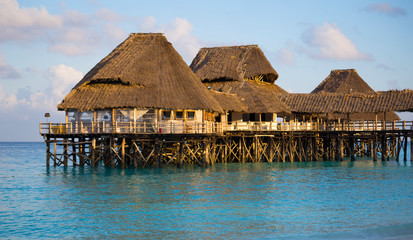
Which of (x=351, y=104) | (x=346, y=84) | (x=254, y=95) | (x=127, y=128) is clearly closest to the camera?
(x=127, y=128)

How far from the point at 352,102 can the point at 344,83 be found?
1480 centimetres

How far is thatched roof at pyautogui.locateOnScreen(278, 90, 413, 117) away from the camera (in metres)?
44.3

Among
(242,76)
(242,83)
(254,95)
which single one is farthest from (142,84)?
(242,76)

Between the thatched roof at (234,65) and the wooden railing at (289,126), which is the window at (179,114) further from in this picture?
the thatched roof at (234,65)

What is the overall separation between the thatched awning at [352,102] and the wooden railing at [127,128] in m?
10.9

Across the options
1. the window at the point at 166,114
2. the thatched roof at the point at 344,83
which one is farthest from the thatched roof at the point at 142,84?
the thatched roof at the point at 344,83

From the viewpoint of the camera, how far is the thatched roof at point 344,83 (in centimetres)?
6009

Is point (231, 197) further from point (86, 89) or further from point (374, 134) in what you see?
point (374, 134)

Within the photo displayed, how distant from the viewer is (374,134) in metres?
44.7

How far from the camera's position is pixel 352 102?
151ft

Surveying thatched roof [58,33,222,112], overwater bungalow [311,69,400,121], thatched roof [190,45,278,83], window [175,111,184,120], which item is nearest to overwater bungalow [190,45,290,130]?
thatched roof [190,45,278,83]

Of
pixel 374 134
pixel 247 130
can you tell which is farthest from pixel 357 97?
pixel 247 130

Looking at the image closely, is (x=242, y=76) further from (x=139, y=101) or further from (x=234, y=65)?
(x=139, y=101)

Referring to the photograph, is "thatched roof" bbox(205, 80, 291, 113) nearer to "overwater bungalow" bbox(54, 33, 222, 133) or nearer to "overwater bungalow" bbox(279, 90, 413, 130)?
"overwater bungalow" bbox(279, 90, 413, 130)
